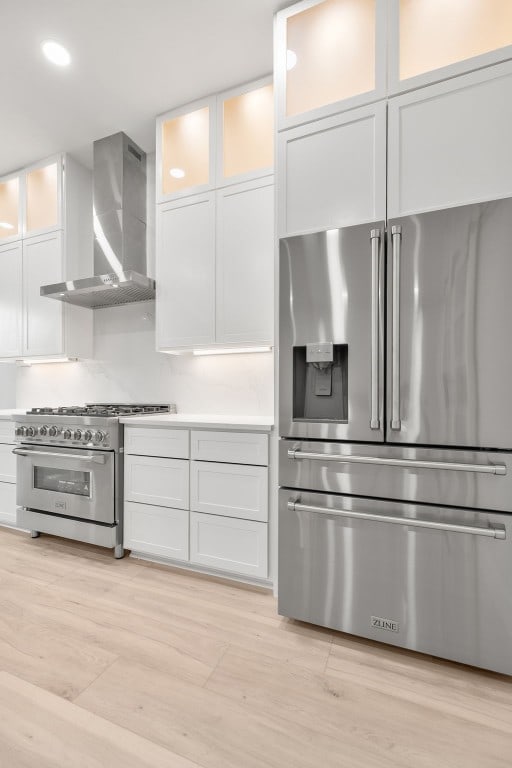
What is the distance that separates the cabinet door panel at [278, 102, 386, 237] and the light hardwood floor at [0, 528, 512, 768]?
193 centimetres

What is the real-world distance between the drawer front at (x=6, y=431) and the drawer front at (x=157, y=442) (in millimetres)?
1209

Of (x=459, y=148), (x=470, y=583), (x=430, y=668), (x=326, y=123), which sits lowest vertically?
(x=430, y=668)

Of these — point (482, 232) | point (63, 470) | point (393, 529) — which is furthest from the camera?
point (63, 470)

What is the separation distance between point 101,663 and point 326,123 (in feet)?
8.65

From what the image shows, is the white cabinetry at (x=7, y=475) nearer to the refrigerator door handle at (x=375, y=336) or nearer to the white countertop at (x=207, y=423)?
the white countertop at (x=207, y=423)

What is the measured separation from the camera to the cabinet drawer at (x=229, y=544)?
6.91ft

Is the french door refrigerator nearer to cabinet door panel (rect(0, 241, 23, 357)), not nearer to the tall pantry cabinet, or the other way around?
the tall pantry cabinet

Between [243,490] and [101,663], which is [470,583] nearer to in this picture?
[243,490]

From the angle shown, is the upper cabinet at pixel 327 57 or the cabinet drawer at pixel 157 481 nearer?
the upper cabinet at pixel 327 57

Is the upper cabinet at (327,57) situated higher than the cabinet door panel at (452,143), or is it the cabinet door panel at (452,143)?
the upper cabinet at (327,57)

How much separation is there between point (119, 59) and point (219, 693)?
3.32 metres

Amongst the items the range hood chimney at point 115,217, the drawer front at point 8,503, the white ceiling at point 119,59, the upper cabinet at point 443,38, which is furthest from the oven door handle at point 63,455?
the upper cabinet at point 443,38

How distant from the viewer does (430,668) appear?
1562 mm

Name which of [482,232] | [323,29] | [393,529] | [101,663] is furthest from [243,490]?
[323,29]
